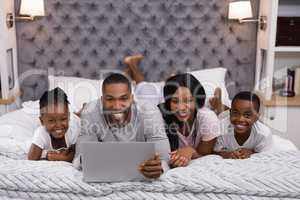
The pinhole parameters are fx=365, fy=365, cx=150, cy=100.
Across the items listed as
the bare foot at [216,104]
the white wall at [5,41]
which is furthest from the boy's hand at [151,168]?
the white wall at [5,41]

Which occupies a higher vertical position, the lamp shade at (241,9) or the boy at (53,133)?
the lamp shade at (241,9)

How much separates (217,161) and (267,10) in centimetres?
180

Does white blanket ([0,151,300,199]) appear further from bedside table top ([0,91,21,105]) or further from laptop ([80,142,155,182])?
bedside table top ([0,91,21,105])

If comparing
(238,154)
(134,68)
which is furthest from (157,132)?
(134,68)

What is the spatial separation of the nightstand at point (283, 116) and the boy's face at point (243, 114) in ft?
4.11

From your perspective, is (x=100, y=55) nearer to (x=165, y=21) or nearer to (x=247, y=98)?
(x=165, y=21)

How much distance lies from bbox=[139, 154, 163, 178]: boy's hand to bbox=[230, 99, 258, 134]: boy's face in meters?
0.55

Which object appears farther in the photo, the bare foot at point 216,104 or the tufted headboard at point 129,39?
the tufted headboard at point 129,39

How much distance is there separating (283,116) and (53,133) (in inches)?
76.1

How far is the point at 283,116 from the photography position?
2.92m

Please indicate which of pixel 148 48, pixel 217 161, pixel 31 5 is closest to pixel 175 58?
pixel 148 48

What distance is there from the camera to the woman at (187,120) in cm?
171

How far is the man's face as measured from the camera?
1575 mm

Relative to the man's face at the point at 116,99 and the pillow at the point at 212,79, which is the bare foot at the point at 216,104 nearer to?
the pillow at the point at 212,79
